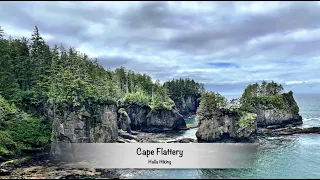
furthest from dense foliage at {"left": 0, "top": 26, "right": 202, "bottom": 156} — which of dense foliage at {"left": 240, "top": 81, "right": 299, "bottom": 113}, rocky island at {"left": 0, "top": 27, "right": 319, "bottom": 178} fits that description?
dense foliage at {"left": 240, "top": 81, "right": 299, "bottom": 113}

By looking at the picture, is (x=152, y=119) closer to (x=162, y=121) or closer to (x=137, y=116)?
(x=162, y=121)

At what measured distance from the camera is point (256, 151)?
193 ft

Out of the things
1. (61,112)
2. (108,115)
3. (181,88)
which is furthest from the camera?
(181,88)

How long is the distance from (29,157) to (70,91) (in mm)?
13715

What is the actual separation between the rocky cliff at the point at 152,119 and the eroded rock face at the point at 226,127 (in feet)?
95.6

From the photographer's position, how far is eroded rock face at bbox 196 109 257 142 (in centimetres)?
6538

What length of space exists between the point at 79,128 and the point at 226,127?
3185cm

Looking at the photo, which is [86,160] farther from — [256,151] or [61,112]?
[256,151]

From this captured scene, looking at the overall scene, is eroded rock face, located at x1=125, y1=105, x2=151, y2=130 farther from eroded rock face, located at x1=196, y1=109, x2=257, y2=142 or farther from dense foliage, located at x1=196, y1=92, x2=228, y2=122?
eroded rock face, located at x1=196, y1=109, x2=257, y2=142

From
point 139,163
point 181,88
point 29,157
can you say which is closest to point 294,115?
point 181,88

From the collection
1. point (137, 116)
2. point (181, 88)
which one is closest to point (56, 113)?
point (137, 116)

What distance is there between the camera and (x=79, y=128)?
56.9 metres

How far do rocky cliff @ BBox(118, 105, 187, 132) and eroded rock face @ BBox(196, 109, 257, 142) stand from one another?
29.1 meters

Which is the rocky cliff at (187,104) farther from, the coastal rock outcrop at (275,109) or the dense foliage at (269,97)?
the coastal rock outcrop at (275,109)
